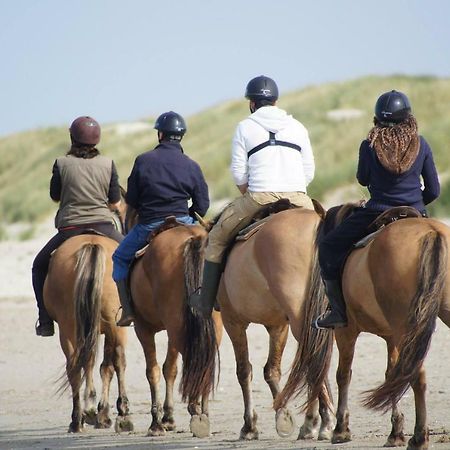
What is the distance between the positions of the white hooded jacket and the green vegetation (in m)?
17.5

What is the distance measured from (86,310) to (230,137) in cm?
3383

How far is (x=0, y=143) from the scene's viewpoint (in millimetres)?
68312

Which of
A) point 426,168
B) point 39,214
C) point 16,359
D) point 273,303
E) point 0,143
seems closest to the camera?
point 426,168

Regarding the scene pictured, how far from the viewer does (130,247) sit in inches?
457

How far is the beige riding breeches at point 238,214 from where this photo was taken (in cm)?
1035

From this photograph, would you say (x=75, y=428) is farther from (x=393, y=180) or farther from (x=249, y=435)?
(x=393, y=180)

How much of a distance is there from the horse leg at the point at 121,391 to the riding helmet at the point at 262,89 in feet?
9.50

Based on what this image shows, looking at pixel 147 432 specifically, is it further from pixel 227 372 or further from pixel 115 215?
pixel 227 372

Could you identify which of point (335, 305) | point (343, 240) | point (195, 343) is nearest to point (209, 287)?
point (195, 343)

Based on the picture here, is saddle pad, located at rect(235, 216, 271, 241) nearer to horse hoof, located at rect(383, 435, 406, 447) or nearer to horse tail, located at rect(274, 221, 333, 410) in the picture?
horse tail, located at rect(274, 221, 333, 410)

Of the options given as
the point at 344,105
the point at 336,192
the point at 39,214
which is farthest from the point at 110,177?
the point at 344,105

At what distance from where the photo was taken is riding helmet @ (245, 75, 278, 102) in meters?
10.5

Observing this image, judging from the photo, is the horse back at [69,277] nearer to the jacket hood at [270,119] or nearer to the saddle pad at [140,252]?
the saddle pad at [140,252]

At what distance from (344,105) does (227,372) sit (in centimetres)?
3334
